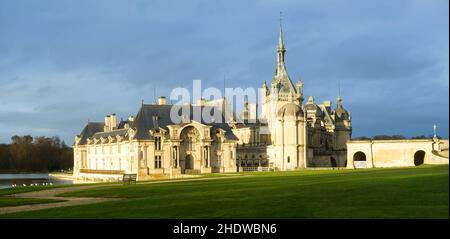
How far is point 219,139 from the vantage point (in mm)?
77812

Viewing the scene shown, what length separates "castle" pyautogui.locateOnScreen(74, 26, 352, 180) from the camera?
7431 centimetres

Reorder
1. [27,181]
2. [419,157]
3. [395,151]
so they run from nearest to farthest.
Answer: [27,181] → [395,151] → [419,157]

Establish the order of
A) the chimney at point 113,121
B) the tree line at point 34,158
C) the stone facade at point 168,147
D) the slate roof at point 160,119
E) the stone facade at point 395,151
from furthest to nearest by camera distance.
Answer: the tree line at point 34,158
the chimney at point 113,121
the stone facade at point 395,151
the slate roof at point 160,119
the stone facade at point 168,147

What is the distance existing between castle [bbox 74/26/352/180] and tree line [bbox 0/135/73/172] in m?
42.7

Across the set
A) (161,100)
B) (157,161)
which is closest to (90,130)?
(161,100)

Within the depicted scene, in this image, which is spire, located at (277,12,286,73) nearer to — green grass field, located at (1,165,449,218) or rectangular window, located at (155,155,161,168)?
rectangular window, located at (155,155,161,168)

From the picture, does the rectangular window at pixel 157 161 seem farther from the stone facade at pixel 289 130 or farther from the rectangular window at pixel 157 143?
the stone facade at pixel 289 130

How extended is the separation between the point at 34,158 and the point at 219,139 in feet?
251

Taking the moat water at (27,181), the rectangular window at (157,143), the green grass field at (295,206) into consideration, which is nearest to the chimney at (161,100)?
the rectangular window at (157,143)

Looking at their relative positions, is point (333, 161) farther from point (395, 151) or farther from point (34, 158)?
point (34, 158)

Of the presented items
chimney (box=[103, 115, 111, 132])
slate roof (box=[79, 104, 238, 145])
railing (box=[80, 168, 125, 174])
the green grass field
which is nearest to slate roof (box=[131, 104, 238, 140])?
slate roof (box=[79, 104, 238, 145])

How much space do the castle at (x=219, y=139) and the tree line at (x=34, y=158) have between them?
4271 centimetres

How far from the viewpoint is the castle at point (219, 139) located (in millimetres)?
74312
